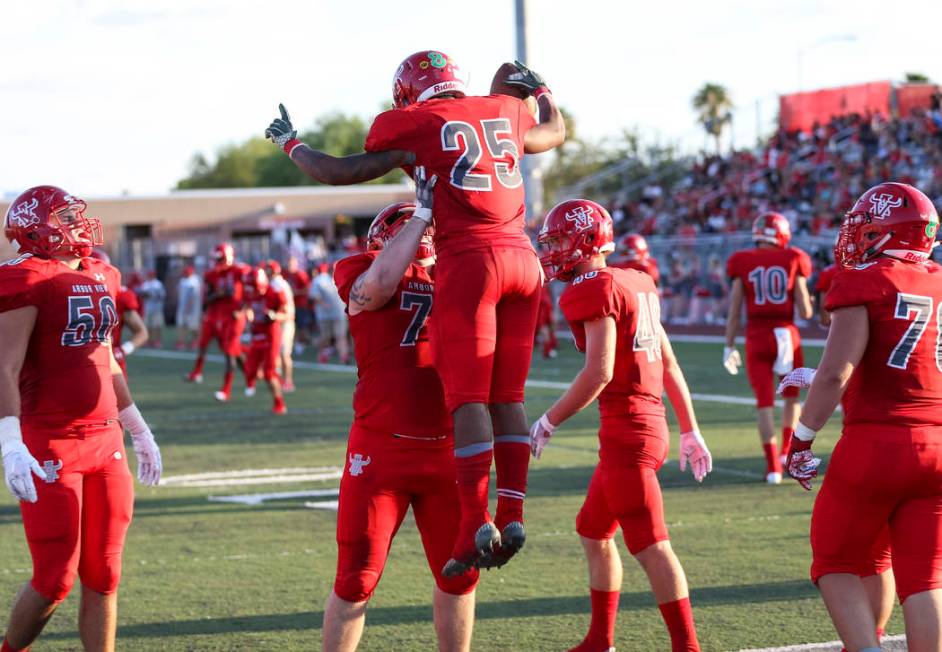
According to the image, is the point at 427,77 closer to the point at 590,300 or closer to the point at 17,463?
the point at 590,300

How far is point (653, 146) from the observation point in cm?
4238

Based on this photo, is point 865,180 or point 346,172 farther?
point 865,180

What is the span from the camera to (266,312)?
54.5ft

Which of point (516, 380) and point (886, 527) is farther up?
point (516, 380)

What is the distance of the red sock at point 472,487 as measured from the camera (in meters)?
4.35

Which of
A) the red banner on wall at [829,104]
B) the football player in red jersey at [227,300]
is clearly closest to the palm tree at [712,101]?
the red banner on wall at [829,104]

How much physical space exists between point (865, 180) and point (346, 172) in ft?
85.6

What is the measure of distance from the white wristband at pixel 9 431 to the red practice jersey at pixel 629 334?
2.11 metres

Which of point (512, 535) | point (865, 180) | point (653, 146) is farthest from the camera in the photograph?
point (653, 146)

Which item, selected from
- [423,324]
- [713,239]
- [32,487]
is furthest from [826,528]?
[713,239]

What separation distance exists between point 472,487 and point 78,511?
61.3 inches

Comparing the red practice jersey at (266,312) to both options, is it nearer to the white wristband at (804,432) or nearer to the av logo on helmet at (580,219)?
the av logo on helmet at (580,219)

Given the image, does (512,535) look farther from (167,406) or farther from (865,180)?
(865,180)

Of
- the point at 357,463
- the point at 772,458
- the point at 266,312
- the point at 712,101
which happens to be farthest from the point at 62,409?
the point at 712,101
